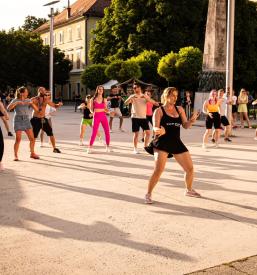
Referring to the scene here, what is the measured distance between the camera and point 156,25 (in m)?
43.4

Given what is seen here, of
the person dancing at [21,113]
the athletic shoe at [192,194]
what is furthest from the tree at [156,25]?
the athletic shoe at [192,194]

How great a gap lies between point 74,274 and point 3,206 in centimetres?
270

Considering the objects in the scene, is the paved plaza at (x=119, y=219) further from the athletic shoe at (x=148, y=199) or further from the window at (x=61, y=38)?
the window at (x=61, y=38)

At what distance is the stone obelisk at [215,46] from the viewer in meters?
23.1

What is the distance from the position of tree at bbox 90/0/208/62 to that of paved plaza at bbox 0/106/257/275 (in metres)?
33.9

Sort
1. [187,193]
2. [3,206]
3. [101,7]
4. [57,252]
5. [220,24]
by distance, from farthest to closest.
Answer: [101,7] → [220,24] → [187,193] → [3,206] → [57,252]

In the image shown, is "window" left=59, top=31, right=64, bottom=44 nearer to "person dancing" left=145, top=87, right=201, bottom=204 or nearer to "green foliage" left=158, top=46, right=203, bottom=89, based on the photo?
"green foliage" left=158, top=46, right=203, bottom=89

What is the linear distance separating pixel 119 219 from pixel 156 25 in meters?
39.1

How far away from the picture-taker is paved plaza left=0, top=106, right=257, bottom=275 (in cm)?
450

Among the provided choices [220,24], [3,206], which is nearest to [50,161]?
A: [3,206]

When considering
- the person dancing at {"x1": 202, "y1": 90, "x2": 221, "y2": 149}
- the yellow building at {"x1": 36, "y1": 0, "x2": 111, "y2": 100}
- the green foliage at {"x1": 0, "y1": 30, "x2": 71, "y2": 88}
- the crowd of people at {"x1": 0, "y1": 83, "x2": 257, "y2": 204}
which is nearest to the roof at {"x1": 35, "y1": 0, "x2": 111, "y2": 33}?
the yellow building at {"x1": 36, "y1": 0, "x2": 111, "y2": 100}

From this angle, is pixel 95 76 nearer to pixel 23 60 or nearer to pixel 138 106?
pixel 23 60

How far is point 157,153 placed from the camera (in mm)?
6828

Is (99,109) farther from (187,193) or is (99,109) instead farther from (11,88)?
(11,88)
